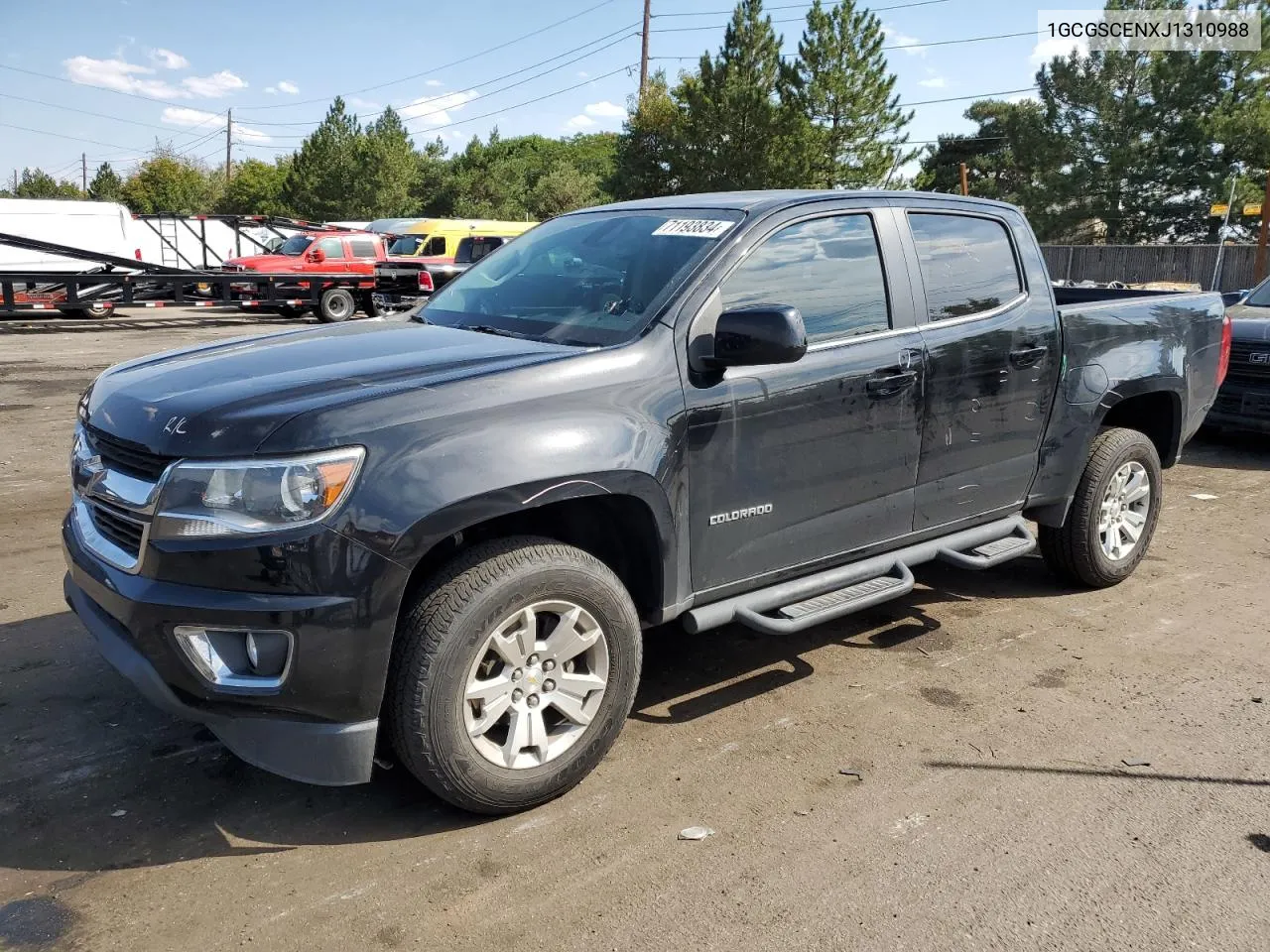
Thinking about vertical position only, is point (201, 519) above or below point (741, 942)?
above

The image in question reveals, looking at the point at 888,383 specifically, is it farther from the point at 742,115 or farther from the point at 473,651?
the point at 742,115

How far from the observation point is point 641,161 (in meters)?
49.0

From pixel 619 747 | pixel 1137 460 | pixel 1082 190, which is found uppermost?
pixel 1082 190

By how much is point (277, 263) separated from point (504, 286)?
20.6m

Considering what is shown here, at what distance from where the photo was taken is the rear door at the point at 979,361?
4152 millimetres

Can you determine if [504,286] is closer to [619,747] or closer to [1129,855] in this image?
[619,747]

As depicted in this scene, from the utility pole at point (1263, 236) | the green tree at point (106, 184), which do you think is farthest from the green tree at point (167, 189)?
the utility pole at point (1263, 236)

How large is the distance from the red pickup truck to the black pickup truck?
18051mm

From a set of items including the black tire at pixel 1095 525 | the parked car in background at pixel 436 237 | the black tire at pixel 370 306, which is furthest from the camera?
the parked car in background at pixel 436 237

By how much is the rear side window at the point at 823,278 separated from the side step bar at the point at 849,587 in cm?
90

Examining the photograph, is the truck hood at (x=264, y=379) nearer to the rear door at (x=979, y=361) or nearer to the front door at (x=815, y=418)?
the front door at (x=815, y=418)

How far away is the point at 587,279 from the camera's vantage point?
3846 mm

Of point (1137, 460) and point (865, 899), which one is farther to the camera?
point (1137, 460)

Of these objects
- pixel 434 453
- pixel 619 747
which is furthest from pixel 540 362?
pixel 619 747
